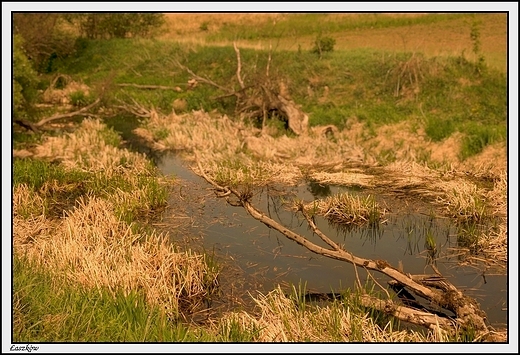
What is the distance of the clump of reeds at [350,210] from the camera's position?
12734mm

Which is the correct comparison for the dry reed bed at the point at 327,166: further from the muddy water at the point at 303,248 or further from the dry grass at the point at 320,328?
the dry grass at the point at 320,328

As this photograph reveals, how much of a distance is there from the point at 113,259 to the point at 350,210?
578 cm

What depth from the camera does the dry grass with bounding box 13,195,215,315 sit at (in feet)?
27.8

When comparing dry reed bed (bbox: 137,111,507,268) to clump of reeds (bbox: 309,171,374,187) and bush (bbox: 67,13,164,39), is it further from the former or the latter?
bush (bbox: 67,13,164,39)

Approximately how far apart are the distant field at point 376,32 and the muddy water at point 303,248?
13.4 m

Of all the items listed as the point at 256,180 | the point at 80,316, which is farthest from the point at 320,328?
the point at 256,180

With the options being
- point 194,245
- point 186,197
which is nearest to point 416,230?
point 194,245

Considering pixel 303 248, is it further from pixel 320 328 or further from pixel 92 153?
pixel 92 153

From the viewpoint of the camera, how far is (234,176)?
15398mm

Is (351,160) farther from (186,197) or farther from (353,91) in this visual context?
(353,91)

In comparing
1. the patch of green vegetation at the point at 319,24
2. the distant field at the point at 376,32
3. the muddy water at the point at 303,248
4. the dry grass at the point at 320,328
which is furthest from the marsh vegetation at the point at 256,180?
the patch of green vegetation at the point at 319,24

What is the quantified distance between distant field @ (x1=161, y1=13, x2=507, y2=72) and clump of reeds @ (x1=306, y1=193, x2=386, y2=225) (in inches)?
508

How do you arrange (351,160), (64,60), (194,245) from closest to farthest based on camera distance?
1. (194,245)
2. (351,160)
3. (64,60)

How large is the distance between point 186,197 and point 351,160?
5.73 metres
